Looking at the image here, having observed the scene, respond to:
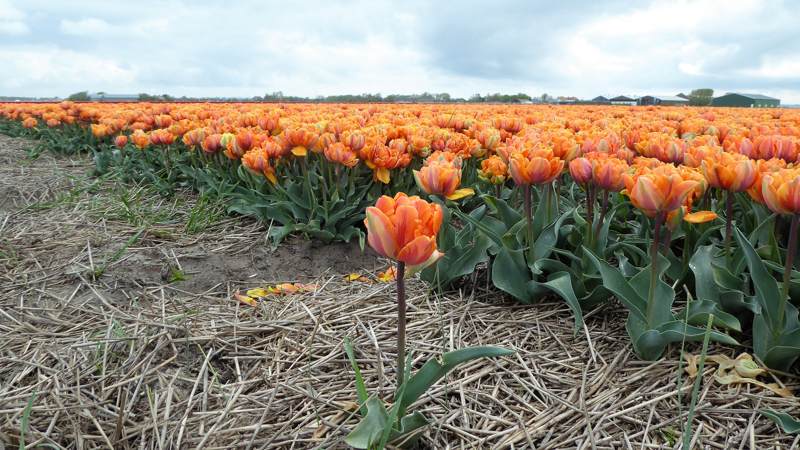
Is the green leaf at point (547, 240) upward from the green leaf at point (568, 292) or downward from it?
upward

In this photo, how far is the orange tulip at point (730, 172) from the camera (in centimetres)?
163

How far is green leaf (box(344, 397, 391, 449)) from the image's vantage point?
1.23 metres

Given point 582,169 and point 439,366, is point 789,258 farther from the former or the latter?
point 439,366

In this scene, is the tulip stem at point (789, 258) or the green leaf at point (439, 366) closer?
the green leaf at point (439, 366)

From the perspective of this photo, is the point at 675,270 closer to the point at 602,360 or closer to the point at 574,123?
the point at 602,360

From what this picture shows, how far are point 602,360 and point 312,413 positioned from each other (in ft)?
3.20

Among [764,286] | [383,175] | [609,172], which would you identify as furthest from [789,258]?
[383,175]

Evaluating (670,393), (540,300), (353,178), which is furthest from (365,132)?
(670,393)

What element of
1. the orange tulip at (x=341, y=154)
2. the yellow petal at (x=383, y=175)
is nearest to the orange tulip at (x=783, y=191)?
the yellow petal at (x=383, y=175)

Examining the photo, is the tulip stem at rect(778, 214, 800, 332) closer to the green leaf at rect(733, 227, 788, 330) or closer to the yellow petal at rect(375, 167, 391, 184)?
the green leaf at rect(733, 227, 788, 330)

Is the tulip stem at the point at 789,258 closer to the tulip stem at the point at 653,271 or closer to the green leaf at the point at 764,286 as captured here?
the green leaf at the point at 764,286

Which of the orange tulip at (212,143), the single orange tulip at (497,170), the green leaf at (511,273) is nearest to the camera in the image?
the green leaf at (511,273)

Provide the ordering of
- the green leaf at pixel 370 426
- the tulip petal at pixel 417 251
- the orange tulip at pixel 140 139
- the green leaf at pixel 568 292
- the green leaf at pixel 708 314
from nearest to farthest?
the tulip petal at pixel 417 251
the green leaf at pixel 370 426
the green leaf at pixel 708 314
the green leaf at pixel 568 292
the orange tulip at pixel 140 139

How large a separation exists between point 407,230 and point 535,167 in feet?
3.04
